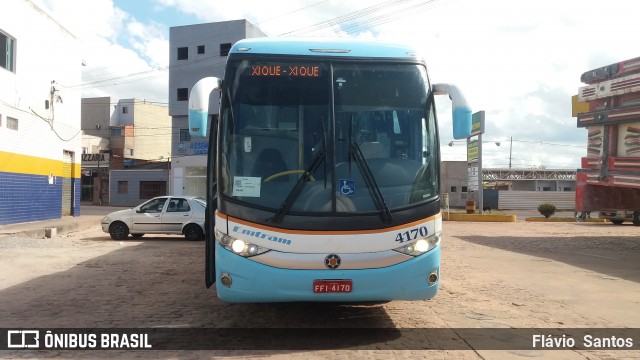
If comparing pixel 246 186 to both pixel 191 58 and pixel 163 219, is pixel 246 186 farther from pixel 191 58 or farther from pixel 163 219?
pixel 191 58

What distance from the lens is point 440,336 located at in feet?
19.4

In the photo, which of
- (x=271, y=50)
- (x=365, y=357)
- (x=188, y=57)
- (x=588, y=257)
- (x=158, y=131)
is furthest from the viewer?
(x=158, y=131)

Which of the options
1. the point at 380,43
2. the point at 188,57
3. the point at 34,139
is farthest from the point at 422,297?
the point at 188,57

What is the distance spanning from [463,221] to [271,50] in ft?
81.4

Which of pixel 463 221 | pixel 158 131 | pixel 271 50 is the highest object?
pixel 158 131

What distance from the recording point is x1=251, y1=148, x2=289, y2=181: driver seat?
5.41 metres

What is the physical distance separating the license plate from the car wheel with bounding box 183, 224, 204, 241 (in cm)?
1212

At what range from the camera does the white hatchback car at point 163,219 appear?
16703 millimetres

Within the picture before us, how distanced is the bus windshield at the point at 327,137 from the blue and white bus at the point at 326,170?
1 centimetres

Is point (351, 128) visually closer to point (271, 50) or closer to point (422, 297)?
point (271, 50)

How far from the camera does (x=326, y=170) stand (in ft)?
17.5

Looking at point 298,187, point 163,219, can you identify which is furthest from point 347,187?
point 163,219

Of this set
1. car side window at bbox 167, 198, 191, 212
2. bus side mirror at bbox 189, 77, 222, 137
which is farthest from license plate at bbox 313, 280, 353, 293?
car side window at bbox 167, 198, 191, 212

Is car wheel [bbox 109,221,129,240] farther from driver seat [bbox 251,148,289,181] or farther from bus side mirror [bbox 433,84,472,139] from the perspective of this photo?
bus side mirror [bbox 433,84,472,139]
